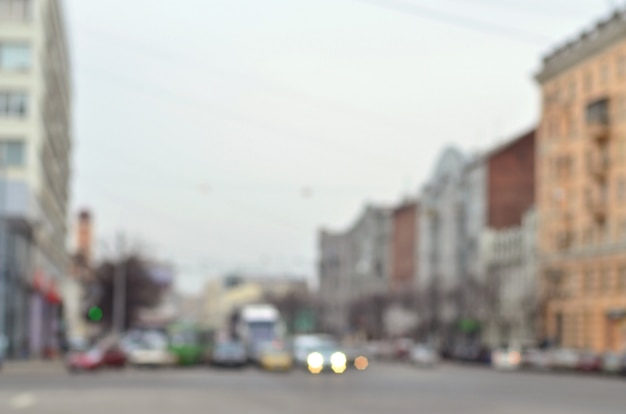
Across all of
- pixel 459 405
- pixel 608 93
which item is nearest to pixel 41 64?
pixel 608 93

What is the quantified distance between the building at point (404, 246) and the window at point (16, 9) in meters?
81.7

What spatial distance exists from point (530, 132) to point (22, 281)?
189 feet

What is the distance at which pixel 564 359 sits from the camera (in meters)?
80.7

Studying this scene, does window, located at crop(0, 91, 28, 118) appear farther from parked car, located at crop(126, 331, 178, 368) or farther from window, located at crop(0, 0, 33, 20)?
parked car, located at crop(126, 331, 178, 368)

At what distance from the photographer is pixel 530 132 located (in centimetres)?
12512

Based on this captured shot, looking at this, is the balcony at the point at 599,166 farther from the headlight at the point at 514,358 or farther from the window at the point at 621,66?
the headlight at the point at 514,358

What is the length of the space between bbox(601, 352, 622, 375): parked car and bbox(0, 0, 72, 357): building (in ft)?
104

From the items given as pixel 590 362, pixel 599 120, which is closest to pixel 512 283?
pixel 599 120

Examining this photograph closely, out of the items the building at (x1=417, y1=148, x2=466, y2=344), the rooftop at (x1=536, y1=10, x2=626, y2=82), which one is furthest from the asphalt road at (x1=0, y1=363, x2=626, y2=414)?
the building at (x1=417, y1=148, x2=466, y2=344)

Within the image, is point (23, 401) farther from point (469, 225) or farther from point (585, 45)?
point (469, 225)

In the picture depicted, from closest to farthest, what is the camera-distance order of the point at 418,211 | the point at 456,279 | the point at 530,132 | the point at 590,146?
the point at 590,146 < the point at 530,132 < the point at 456,279 < the point at 418,211

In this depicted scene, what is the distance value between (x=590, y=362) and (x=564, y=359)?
3247 millimetres

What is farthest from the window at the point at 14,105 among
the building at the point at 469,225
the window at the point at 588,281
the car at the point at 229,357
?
the building at the point at 469,225

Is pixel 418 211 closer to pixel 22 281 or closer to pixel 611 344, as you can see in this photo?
pixel 611 344
